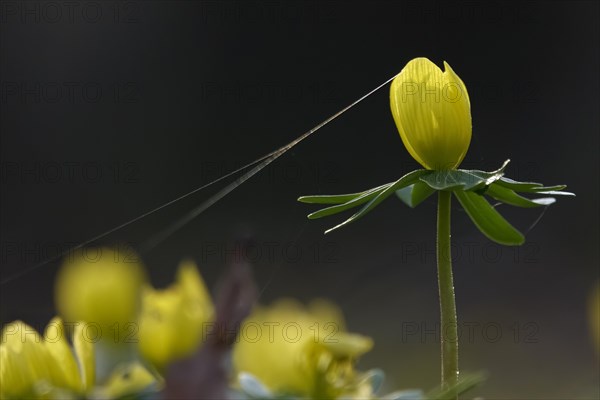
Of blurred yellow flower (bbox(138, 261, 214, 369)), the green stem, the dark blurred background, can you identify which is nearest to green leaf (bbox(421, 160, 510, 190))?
the green stem

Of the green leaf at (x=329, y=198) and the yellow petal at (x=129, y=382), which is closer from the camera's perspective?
the yellow petal at (x=129, y=382)

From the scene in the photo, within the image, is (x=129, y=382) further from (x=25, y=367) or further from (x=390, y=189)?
(x=390, y=189)

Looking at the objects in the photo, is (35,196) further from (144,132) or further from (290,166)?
(290,166)

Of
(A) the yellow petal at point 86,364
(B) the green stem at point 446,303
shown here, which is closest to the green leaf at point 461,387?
(B) the green stem at point 446,303

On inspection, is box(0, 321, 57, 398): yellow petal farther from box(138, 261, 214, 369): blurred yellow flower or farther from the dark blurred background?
the dark blurred background

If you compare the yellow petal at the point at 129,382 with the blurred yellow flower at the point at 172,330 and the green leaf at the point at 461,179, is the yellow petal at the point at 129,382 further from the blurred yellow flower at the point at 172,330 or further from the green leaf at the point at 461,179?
the green leaf at the point at 461,179

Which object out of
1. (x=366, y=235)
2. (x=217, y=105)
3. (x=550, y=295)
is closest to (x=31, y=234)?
(x=217, y=105)
